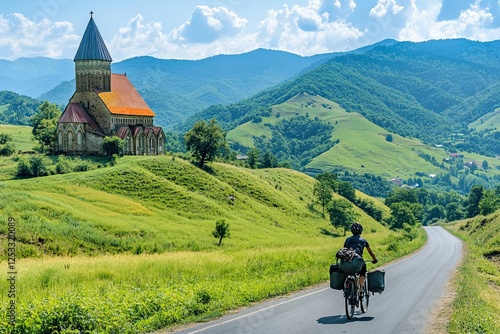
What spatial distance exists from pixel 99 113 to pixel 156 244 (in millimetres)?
51339

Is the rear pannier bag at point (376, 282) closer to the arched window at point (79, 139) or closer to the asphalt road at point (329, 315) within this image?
the asphalt road at point (329, 315)

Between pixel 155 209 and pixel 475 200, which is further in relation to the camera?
pixel 475 200

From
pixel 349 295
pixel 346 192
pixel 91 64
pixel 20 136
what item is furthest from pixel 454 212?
pixel 349 295

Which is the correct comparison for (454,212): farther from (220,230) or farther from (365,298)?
(365,298)

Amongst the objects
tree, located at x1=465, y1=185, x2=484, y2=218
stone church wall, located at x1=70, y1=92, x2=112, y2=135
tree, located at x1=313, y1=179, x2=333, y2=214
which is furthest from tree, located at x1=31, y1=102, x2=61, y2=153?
tree, located at x1=465, y1=185, x2=484, y2=218

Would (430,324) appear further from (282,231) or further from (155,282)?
(282,231)

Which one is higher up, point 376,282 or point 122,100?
point 122,100

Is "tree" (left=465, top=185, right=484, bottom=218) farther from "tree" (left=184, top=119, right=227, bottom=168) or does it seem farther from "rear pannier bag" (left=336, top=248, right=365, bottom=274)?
"rear pannier bag" (left=336, top=248, right=365, bottom=274)

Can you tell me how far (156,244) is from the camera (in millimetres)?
49062

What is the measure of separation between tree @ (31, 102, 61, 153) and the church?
175 inches

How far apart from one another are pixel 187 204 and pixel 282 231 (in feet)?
44.2

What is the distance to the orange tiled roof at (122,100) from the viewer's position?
314 feet

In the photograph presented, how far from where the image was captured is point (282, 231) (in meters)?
75.2

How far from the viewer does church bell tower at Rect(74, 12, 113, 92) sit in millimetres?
97625
